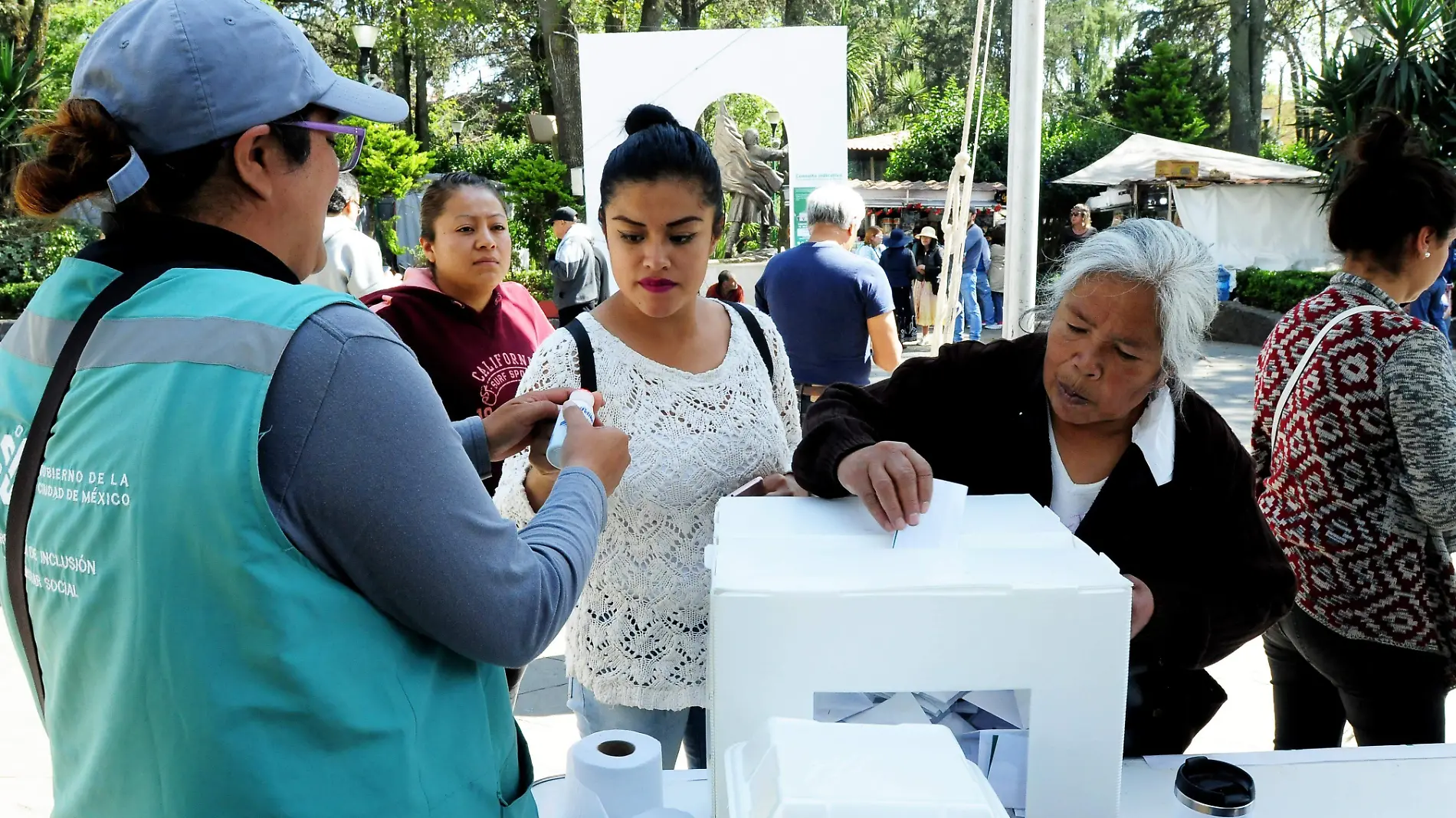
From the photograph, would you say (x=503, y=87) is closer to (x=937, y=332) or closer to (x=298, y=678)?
(x=937, y=332)

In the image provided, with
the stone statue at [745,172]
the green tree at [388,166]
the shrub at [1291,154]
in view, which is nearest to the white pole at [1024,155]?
the stone statue at [745,172]

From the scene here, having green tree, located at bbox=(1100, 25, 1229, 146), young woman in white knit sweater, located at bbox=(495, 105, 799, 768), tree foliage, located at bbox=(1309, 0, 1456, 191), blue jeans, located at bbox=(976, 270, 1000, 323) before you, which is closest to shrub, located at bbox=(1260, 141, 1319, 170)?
green tree, located at bbox=(1100, 25, 1229, 146)

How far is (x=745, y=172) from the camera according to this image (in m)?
12.5

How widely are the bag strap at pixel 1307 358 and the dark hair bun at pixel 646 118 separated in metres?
1.34

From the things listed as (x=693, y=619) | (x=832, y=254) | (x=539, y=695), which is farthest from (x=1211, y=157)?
(x=693, y=619)

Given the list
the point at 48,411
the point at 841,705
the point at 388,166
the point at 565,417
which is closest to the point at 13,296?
the point at 388,166

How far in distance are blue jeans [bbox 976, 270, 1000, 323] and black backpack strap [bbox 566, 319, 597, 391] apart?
1096cm

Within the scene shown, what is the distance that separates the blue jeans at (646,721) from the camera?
166 centimetres

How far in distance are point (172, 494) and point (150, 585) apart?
3.0 inches

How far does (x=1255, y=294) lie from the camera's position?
12.7 m

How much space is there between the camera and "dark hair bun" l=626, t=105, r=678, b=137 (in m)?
1.78

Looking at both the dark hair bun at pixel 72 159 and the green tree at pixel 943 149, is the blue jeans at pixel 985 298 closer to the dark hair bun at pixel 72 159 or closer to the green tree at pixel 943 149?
the green tree at pixel 943 149

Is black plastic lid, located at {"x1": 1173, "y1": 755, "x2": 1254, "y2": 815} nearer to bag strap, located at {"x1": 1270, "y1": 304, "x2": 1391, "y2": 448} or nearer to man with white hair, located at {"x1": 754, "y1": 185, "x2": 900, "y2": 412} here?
bag strap, located at {"x1": 1270, "y1": 304, "x2": 1391, "y2": 448}

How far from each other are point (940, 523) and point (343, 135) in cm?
74
